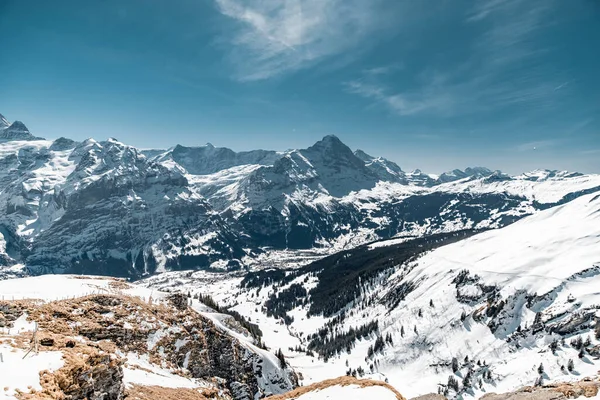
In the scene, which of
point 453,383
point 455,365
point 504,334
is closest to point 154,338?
point 453,383

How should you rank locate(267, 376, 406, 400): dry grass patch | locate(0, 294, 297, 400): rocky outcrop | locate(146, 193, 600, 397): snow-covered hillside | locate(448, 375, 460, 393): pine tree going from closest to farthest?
locate(267, 376, 406, 400): dry grass patch < locate(0, 294, 297, 400): rocky outcrop < locate(146, 193, 600, 397): snow-covered hillside < locate(448, 375, 460, 393): pine tree

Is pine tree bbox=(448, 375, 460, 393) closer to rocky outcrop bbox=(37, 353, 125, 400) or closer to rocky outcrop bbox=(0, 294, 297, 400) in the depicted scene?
rocky outcrop bbox=(0, 294, 297, 400)

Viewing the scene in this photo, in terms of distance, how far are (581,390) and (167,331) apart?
56.9 metres

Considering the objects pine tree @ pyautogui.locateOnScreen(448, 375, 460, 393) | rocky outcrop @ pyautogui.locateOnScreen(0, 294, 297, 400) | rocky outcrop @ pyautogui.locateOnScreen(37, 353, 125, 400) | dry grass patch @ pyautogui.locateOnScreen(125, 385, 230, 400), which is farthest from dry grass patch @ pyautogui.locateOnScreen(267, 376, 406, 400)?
pine tree @ pyautogui.locateOnScreen(448, 375, 460, 393)

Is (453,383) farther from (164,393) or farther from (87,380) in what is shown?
(87,380)

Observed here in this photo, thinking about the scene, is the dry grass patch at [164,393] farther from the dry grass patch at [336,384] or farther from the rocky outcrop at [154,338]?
the dry grass patch at [336,384]

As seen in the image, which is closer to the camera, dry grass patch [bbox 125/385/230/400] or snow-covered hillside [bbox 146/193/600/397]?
dry grass patch [bbox 125/385/230/400]

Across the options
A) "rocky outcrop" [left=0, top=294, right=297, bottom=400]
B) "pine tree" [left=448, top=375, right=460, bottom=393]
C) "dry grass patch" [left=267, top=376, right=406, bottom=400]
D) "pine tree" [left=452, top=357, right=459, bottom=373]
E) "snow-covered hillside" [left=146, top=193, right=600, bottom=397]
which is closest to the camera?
"dry grass patch" [left=267, top=376, right=406, bottom=400]

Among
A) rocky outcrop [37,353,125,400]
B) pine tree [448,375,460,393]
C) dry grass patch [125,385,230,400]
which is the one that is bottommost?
pine tree [448,375,460,393]

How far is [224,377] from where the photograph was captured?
2327 inches

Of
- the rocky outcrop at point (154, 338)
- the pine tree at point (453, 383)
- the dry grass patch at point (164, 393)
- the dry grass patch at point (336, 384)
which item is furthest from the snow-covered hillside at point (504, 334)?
the dry grass patch at point (336, 384)

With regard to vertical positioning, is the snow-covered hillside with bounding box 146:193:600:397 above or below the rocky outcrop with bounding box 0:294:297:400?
below

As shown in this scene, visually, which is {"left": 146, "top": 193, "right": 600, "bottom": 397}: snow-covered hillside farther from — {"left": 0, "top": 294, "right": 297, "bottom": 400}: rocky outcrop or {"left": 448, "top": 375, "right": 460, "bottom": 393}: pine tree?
{"left": 0, "top": 294, "right": 297, "bottom": 400}: rocky outcrop

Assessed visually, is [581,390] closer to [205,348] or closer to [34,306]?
[205,348]
